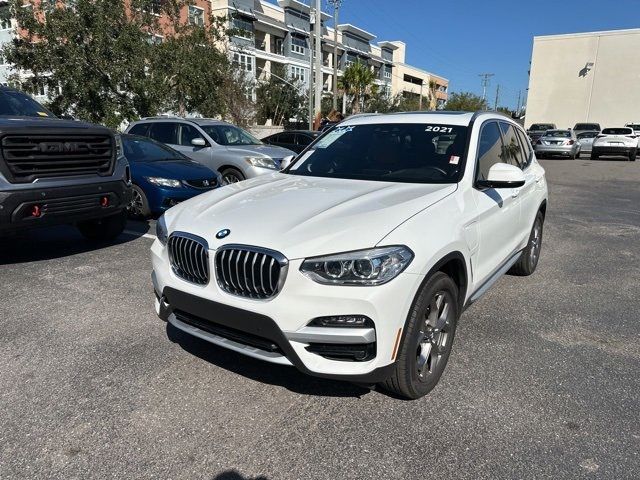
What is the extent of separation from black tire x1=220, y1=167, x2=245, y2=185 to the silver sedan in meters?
18.7

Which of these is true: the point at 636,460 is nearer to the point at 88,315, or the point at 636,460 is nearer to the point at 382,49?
the point at 88,315

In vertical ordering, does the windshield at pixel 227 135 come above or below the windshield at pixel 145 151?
above

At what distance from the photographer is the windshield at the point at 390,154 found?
11.5ft

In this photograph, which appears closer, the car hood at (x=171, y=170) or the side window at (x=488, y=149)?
the side window at (x=488, y=149)

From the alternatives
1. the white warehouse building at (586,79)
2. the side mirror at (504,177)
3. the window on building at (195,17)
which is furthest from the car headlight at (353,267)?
the white warehouse building at (586,79)

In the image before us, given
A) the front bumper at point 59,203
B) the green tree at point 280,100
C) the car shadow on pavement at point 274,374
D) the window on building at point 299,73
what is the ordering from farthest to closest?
1. the window on building at point 299,73
2. the green tree at point 280,100
3. the front bumper at point 59,203
4. the car shadow on pavement at point 274,374

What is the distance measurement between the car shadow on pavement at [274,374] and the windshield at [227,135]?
711 cm

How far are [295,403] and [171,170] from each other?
5662 millimetres

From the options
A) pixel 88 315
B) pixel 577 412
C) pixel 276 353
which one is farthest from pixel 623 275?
pixel 88 315

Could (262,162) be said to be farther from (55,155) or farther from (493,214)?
(493,214)

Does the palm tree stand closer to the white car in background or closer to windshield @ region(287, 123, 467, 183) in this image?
the white car in background

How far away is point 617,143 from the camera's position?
917 inches

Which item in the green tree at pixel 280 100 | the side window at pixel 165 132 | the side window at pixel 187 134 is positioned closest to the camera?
the side window at pixel 187 134

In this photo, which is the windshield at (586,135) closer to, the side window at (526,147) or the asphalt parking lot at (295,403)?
the side window at (526,147)
